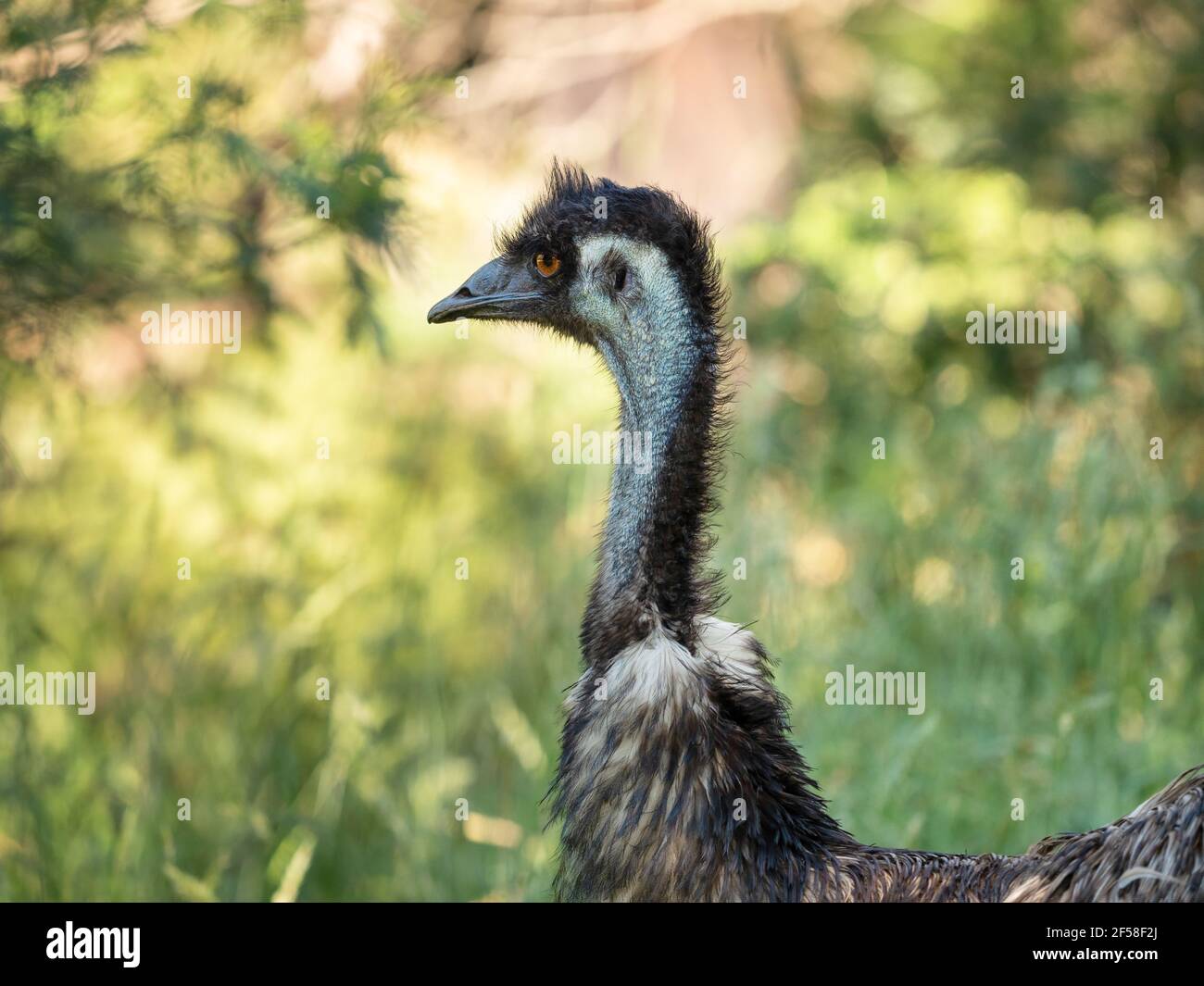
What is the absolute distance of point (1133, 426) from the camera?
277 inches


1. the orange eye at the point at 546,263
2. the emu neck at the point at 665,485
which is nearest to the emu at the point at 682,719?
the emu neck at the point at 665,485

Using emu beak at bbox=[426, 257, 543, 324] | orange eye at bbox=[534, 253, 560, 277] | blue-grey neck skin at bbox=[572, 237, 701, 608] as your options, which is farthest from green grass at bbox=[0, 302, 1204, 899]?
orange eye at bbox=[534, 253, 560, 277]

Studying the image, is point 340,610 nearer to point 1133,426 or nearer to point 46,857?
point 46,857

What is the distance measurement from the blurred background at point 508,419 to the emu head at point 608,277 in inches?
35.1

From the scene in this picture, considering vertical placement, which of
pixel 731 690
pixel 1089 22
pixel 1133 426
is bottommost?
pixel 731 690

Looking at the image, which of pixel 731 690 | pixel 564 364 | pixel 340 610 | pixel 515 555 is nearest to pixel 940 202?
pixel 564 364

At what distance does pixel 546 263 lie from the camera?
13.5 ft

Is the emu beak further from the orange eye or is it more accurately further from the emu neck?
the emu neck

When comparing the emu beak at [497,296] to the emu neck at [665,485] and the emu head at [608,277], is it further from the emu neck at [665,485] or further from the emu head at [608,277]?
the emu neck at [665,485]

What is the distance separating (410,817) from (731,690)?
248 cm

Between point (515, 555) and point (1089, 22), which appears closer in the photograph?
point (515, 555)

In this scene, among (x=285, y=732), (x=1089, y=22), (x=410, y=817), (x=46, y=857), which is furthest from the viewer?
(x=1089, y=22)

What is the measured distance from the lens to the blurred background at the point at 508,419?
16.9 ft

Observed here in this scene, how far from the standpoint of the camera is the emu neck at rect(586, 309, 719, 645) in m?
3.67
